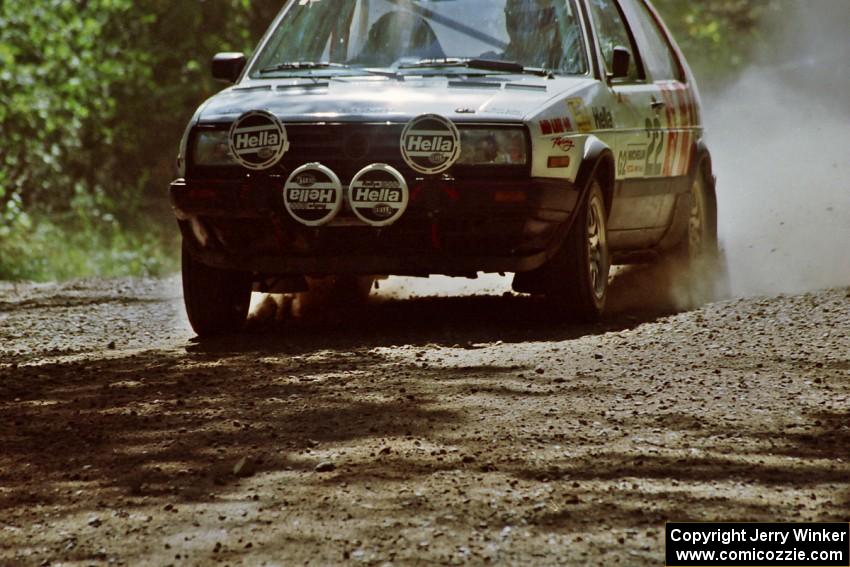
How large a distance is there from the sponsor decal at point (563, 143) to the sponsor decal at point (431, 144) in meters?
0.50

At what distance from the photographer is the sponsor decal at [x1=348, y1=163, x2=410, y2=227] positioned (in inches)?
303

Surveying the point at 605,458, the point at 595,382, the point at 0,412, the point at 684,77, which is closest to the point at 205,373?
the point at 0,412

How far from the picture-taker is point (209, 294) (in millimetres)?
8359

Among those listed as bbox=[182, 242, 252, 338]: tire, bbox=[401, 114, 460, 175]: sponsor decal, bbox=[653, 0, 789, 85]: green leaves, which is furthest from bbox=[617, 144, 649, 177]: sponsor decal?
bbox=[653, 0, 789, 85]: green leaves

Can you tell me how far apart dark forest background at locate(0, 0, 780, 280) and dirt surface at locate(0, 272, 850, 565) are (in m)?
7.84

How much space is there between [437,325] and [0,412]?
2.73m

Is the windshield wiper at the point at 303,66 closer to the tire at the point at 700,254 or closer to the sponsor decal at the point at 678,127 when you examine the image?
the sponsor decal at the point at 678,127

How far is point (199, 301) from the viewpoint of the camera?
27.3 feet

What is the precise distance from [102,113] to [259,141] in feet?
38.5

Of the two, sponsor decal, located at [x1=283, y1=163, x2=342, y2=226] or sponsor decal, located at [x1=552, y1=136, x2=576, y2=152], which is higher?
sponsor decal, located at [x1=552, y1=136, x2=576, y2=152]

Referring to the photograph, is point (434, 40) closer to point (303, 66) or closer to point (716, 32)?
point (303, 66)

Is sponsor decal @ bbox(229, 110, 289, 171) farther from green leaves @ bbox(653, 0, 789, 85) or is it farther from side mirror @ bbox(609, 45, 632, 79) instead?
green leaves @ bbox(653, 0, 789, 85)
